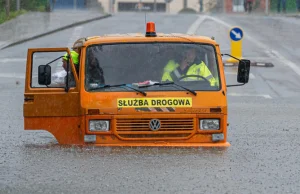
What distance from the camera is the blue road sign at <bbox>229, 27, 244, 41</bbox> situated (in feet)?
98.5

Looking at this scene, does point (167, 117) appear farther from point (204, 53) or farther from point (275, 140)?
point (275, 140)

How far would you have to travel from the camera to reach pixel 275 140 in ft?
47.6

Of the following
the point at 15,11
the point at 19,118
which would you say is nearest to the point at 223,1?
the point at 15,11

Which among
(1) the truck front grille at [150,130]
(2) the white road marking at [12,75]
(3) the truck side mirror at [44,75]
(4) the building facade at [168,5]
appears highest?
(3) the truck side mirror at [44,75]

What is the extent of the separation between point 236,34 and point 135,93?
1803cm

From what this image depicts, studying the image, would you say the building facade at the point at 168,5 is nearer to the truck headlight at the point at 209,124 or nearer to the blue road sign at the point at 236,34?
the blue road sign at the point at 236,34

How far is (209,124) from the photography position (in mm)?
12406

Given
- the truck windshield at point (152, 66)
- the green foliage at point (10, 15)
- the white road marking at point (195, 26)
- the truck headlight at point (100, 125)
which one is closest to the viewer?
the truck headlight at point (100, 125)

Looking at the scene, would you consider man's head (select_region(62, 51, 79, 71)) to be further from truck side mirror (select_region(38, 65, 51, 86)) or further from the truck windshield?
truck side mirror (select_region(38, 65, 51, 86))

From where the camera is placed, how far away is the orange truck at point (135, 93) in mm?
12289

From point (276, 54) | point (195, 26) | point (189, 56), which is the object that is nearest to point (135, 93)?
point (189, 56)

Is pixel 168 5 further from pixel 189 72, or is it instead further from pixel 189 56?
pixel 189 72

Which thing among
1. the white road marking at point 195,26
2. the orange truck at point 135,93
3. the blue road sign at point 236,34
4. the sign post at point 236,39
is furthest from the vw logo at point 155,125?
the white road marking at point 195,26

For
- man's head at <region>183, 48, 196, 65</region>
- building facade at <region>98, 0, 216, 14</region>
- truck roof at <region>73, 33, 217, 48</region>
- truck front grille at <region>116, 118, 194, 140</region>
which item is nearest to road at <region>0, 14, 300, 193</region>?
truck front grille at <region>116, 118, 194, 140</region>
